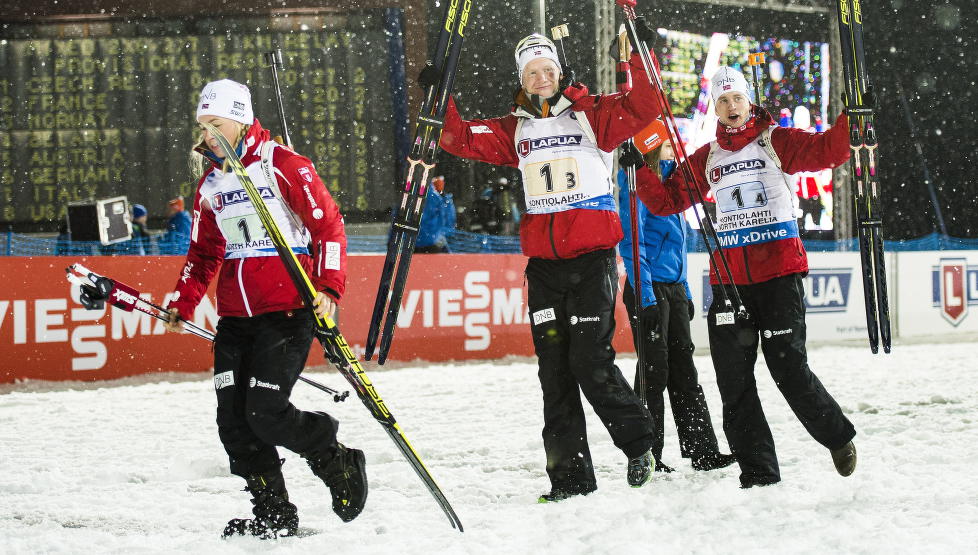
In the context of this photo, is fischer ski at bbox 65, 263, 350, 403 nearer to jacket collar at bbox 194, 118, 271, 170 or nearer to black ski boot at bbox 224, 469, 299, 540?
black ski boot at bbox 224, 469, 299, 540

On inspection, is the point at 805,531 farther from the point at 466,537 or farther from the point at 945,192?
the point at 945,192

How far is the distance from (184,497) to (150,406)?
11.3 ft

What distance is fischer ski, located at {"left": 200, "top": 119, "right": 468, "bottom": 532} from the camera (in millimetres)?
3590

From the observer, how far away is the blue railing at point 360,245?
34.8 ft

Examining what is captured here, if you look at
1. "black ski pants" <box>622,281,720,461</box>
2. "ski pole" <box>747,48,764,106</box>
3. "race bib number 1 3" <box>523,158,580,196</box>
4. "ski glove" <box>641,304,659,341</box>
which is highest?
"ski pole" <box>747,48,764,106</box>

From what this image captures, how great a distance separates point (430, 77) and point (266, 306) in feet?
4.09

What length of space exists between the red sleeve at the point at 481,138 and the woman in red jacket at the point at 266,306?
0.77 metres

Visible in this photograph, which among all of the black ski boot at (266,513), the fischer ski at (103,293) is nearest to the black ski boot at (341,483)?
the black ski boot at (266,513)

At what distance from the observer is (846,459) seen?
173 inches

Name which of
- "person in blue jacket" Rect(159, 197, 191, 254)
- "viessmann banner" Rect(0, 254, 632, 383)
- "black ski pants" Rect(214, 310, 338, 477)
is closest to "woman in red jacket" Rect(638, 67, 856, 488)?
"black ski pants" Rect(214, 310, 338, 477)

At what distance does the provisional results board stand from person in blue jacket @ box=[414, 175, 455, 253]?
863 mm

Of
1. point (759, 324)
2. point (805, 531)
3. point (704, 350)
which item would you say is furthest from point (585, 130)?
point (704, 350)

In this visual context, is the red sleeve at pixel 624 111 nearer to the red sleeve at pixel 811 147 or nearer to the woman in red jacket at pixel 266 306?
the red sleeve at pixel 811 147

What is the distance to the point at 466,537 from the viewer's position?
144 inches
